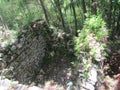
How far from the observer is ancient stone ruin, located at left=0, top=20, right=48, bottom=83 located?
6.46 metres

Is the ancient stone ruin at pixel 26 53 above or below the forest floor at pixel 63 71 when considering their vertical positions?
above

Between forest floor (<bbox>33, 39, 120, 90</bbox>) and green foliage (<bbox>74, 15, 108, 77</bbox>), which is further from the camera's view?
forest floor (<bbox>33, 39, 120, 90</bbox>)

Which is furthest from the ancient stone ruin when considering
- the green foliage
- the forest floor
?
the green foliage

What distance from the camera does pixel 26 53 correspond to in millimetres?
6863

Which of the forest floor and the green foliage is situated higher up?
the green foliage

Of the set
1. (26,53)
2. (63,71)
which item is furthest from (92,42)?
(26,53)

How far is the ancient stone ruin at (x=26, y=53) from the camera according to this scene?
254 inches

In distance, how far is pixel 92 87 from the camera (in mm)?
4652

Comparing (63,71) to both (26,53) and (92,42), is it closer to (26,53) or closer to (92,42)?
(26,53)

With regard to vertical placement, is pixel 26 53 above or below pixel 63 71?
above

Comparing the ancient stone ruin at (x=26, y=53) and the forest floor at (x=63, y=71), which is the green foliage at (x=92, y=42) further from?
the ancient stone ruin at (x=26, y=53)

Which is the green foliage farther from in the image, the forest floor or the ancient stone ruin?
the ancient stone ruin

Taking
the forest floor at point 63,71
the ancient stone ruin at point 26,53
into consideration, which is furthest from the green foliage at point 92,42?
A: the ancient stone ruin at point 26,53

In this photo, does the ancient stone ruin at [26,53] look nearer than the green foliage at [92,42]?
No
